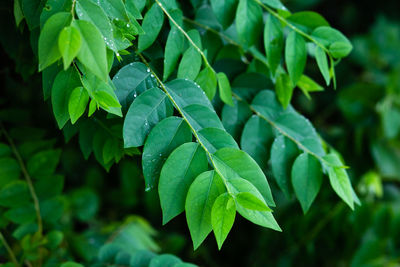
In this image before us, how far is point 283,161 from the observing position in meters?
0.84

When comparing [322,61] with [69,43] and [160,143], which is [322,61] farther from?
[69,43]

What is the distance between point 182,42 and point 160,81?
0.31 feet

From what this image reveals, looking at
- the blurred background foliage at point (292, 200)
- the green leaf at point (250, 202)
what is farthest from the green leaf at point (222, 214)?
the blurred background foliage at point (292, 200)

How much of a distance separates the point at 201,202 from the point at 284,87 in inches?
15.1

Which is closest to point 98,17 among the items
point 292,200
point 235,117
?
point 235,117

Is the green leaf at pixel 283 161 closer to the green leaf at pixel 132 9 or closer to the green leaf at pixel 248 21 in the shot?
the green leaf at pixel 248 21

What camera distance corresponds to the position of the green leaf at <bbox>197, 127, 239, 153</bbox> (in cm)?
64

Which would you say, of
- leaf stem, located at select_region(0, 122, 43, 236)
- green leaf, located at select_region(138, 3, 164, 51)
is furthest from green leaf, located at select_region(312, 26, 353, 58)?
leaf stem, located at select_region(0, 122, 43, 236)

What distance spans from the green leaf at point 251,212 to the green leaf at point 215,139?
0.07m

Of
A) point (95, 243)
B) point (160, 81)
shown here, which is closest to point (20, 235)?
point (95, 243)

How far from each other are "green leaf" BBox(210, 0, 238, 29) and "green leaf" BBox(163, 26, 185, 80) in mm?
107

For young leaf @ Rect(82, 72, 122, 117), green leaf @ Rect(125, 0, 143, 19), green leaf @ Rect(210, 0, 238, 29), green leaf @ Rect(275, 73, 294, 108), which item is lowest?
green leaf @ Rect(275, 73, 294, 108)

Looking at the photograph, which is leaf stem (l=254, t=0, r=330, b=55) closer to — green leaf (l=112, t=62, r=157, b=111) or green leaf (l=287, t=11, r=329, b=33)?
green leaf (l=287, t=11, r=329, b=33)

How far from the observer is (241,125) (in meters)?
0.87
